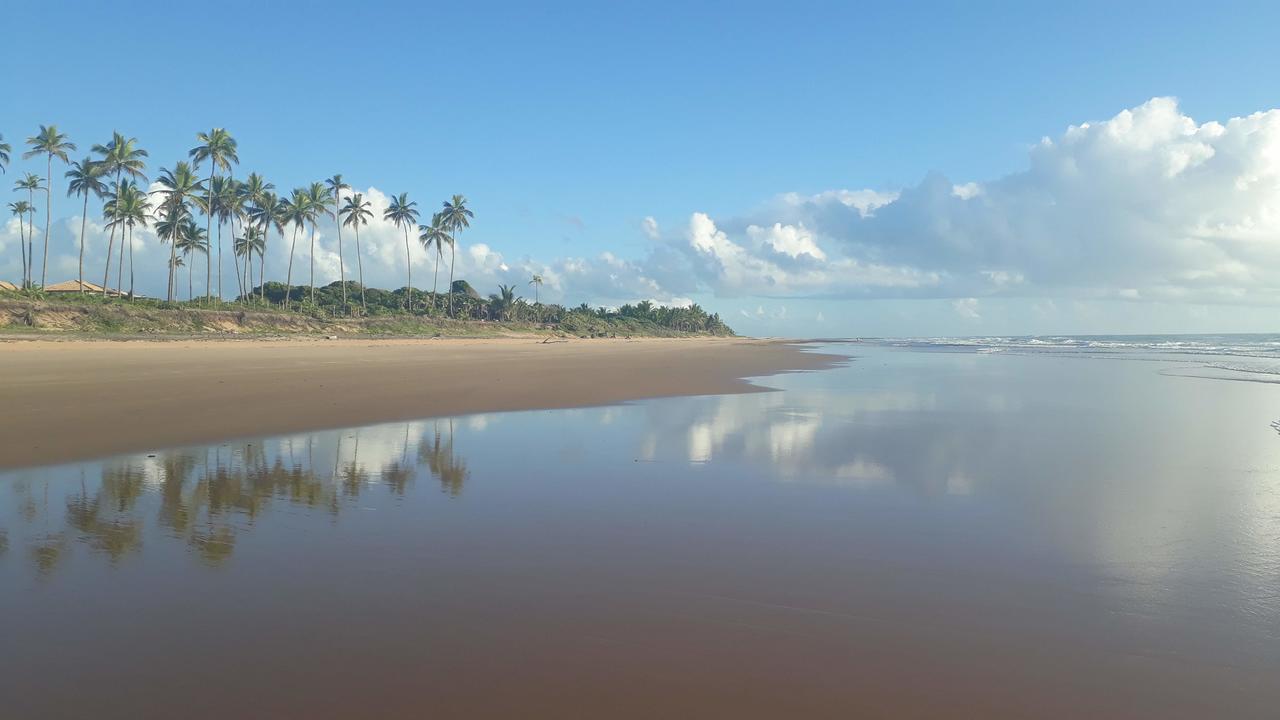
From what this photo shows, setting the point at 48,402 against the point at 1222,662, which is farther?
the point at 48,402

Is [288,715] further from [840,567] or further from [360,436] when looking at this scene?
[360,436]

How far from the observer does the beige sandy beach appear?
36.0 feet

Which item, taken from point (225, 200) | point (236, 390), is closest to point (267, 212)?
point (225, 200)

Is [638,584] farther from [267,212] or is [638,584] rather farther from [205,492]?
[267,212]

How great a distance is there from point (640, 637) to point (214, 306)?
58271 millimetres

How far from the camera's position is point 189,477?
26.6 feet

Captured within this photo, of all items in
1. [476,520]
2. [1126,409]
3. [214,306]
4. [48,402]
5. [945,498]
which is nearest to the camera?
[476,520]

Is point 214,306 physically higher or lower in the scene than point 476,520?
higher

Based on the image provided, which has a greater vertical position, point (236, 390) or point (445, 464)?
point (236, 390)

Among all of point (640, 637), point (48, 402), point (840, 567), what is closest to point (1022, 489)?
point (840, 567)

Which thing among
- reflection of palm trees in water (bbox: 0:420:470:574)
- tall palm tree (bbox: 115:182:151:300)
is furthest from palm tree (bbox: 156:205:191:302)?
reflection of palm trees in water (bbox: 0:420:470:574)

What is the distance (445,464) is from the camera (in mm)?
9359

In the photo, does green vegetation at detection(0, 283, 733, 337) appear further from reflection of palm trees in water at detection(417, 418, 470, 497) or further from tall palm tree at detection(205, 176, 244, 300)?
reflection of palm trees in water at detection(417, 418, 470, 497)

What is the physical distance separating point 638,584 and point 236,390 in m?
15.4
